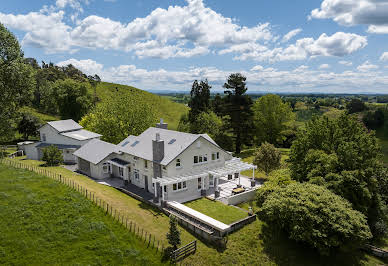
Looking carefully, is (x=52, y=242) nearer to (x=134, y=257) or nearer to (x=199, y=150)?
(x=134, y=257)

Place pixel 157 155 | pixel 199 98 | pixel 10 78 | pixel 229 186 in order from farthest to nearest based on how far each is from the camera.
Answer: pixel 199 98, pixel 10 78, pixel 229 186, pixel 157 155

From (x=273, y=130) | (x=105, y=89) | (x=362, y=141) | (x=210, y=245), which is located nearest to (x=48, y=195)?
(x=210, y=245)

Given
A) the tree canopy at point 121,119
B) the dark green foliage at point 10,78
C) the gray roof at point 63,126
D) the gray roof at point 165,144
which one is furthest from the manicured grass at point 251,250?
the gray roof at point 63,126

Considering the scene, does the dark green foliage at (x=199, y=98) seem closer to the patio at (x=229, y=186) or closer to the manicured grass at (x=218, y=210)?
the patio at (x=229, y=186)

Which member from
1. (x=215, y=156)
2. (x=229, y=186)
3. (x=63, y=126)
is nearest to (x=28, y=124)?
(x=63, y=126)

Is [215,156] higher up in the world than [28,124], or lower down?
lower down

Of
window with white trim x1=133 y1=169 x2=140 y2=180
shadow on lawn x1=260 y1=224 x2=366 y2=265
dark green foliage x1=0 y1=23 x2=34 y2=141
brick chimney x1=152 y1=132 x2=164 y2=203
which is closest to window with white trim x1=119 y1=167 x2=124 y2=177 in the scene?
window with white trim x1=133 y1=169 x2=140 y2=180

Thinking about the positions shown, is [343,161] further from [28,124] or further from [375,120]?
[375,120]

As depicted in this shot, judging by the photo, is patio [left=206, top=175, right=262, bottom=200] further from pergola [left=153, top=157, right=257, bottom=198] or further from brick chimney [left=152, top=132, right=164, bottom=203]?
brick chimney [left=152, top=132, right=164, bottom=203]
